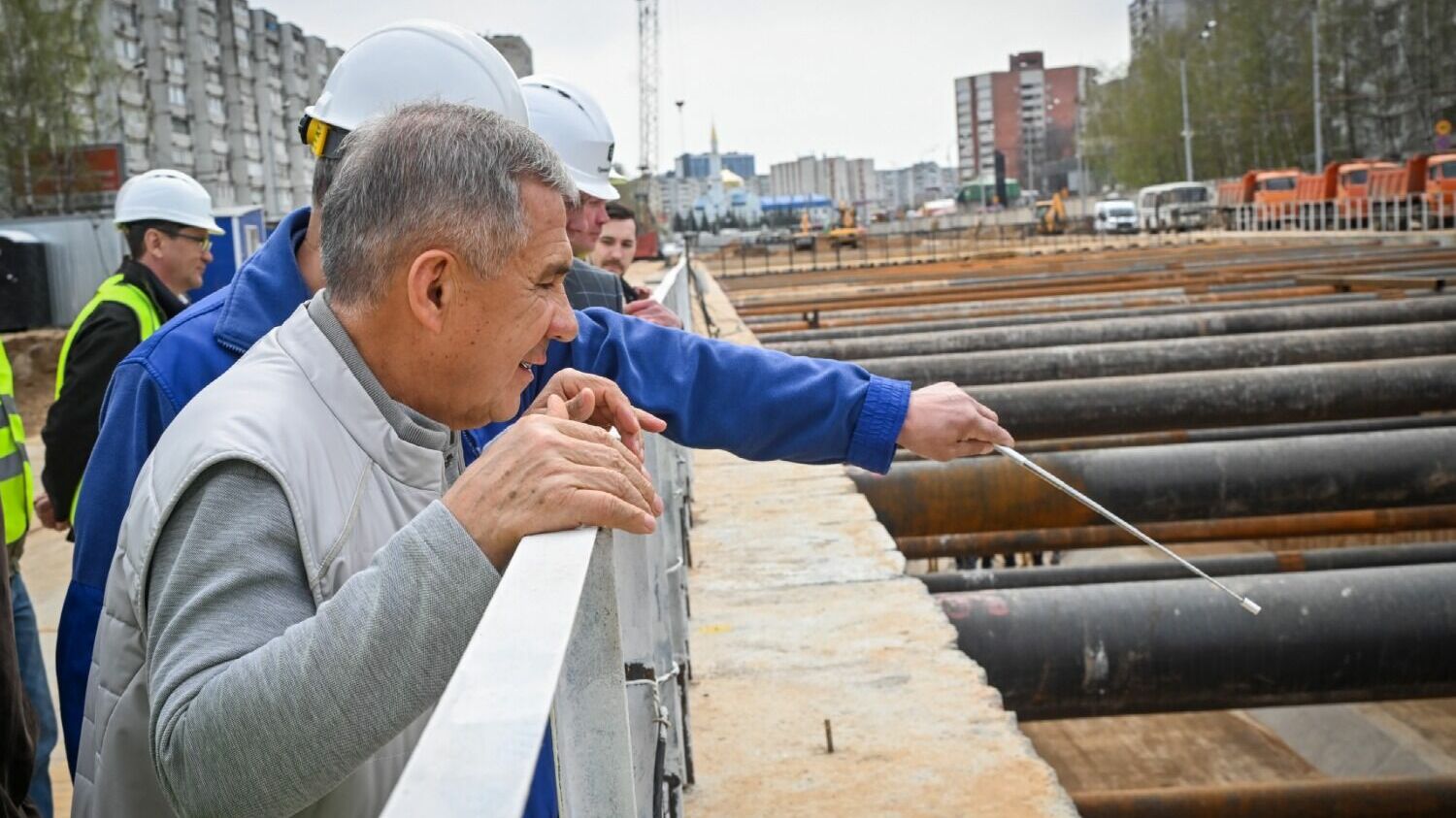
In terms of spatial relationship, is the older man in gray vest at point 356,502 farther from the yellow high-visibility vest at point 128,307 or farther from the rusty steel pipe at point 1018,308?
the rusty steel pipe at point 1018,308

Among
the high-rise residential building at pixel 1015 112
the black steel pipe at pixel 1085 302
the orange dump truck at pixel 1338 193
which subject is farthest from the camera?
the high-rise residential building at pixel 1015 112

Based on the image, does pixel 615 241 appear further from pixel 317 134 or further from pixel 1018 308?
pixel 1018 308

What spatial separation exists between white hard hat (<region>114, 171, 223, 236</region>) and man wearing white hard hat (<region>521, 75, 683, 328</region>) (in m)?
1.97

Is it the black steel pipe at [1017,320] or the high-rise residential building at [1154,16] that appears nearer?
the black steel pipe at [1017,320]

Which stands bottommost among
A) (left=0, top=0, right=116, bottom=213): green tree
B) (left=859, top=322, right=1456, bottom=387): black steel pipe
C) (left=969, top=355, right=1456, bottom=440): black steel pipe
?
(left=969, top=355, right=1456, bottom=440): black steel pipe

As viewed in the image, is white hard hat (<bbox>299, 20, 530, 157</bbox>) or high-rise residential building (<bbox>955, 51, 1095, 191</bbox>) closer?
white hard hat (<bbox>299, 20, 530, 157</bbox>)

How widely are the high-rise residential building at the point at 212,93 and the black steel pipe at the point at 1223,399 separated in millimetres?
56133

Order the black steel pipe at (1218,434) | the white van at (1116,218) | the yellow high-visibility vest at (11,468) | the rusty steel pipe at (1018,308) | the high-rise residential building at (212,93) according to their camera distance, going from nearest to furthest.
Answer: the yellow high-visibility vest at (11,468)
the black steel pipe at (1218,434)
the rusty steel pipe at (1018,308)
the white van at (1116,218)
the high-rise residential building at (212,93)

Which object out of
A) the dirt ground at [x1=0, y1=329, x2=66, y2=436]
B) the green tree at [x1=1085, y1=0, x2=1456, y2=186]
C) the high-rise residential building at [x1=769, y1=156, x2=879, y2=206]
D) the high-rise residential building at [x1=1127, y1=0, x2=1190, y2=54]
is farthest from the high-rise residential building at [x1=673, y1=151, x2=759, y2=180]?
the dirt ground at [x1=0, y1=329, x2=66, y2=436]

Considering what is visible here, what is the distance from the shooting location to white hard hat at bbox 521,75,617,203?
3986 mm

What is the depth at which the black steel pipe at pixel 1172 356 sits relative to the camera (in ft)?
25.4

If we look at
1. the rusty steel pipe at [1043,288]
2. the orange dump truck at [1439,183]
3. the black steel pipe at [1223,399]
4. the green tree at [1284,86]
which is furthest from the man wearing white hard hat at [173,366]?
the green tree at [1284,86]

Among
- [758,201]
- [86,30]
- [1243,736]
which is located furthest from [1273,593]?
[758,201]

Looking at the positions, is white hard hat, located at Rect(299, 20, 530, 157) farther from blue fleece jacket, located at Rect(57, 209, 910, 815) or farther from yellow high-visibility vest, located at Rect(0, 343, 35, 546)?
yellow high-visibility vest, located at Rect(0, 343, 35, 546)
